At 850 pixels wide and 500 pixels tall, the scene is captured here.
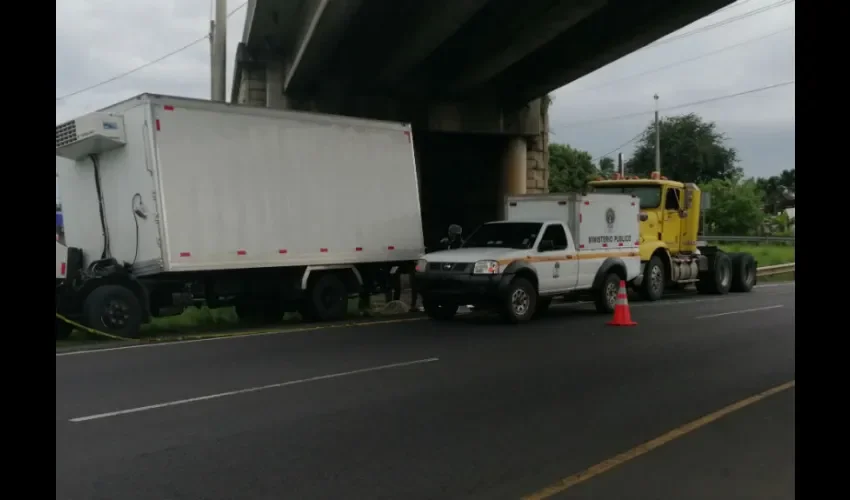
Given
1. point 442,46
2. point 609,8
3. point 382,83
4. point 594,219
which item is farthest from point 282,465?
point 382,83

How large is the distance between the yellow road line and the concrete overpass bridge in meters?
9.67

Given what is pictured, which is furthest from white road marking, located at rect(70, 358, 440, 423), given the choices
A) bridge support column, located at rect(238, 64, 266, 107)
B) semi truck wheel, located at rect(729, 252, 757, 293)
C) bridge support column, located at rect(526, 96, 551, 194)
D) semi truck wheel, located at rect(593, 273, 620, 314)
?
bridge support column, located at rect(526, 96, 551, 194)

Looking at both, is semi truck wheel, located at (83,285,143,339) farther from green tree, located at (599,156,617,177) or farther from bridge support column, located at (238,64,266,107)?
green tree, located at (599,156,617,177)

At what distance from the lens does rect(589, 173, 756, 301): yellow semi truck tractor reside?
64.1 ft

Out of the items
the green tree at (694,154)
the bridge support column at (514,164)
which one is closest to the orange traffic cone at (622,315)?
the bridge support column at (514,164)

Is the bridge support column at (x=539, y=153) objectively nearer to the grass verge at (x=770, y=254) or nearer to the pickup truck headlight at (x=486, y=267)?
the grass verge at (x=770, y=254)

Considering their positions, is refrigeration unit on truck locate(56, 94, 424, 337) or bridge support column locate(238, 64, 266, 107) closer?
refrigeration unit on truck locate(56, 94, 424, 337)

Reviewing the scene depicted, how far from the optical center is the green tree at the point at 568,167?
67062 mm

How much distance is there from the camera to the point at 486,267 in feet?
47.1

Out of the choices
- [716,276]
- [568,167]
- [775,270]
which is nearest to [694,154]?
[568,167]

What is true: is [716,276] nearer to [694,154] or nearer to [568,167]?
[694,154]

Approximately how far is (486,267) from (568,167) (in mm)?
57312
